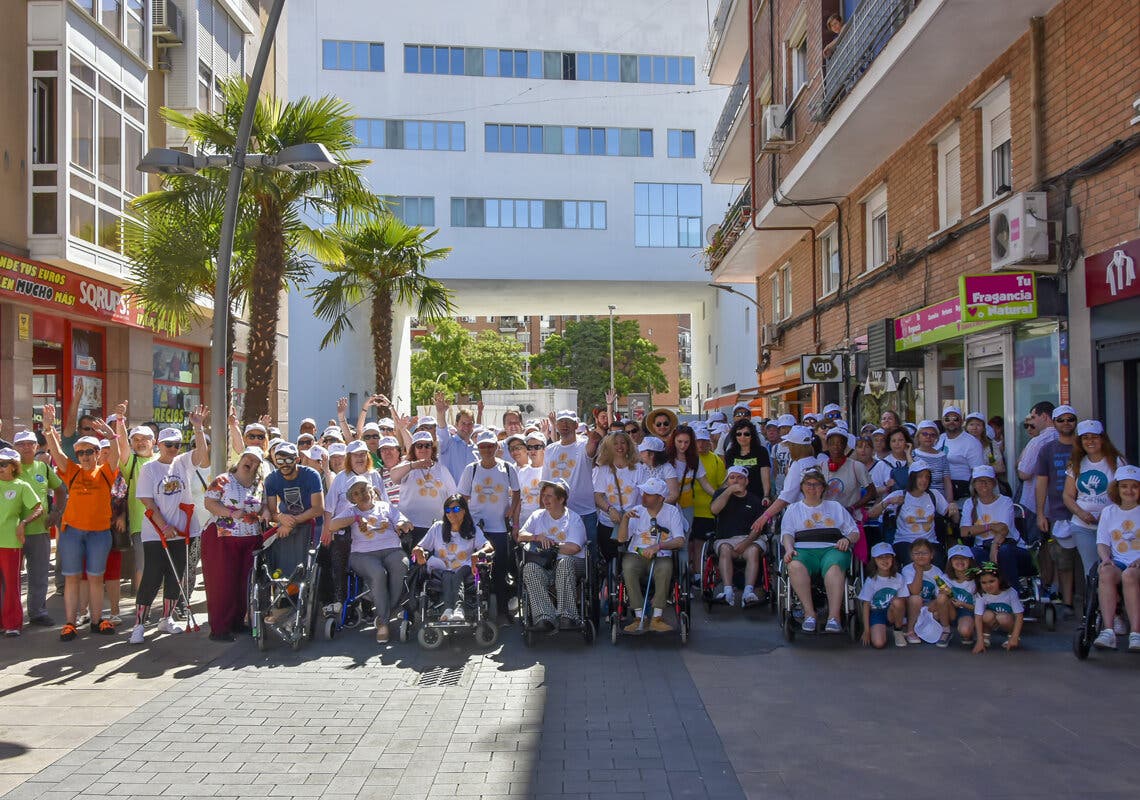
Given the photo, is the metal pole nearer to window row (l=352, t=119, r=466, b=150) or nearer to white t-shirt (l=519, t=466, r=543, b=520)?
white t-shirt (l=519, t=466, r=543, b=520)

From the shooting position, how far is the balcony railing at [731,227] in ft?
73.8

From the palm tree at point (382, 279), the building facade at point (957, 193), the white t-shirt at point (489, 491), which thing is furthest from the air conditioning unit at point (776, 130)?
the white t-shirt at point (489, 491)

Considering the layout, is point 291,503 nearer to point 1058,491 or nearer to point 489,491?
point 489,491

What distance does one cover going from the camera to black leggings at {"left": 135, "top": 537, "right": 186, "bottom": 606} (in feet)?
30.0

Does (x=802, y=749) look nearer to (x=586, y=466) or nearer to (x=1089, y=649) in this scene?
(x=1089, y=649)

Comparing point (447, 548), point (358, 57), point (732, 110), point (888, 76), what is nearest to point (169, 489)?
point (447, 548)

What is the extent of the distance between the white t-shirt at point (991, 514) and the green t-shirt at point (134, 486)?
723cm

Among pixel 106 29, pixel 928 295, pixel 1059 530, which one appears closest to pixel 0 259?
pixel 106 29

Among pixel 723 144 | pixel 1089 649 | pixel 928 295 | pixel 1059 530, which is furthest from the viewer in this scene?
pixel 723 144

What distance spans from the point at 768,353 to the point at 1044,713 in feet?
65.1

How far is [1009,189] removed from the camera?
37.9 ft

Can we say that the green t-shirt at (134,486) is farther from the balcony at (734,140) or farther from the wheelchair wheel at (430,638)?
the balcony at (734,140)

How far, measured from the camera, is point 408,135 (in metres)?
38.8

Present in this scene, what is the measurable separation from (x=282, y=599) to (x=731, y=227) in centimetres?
1761
